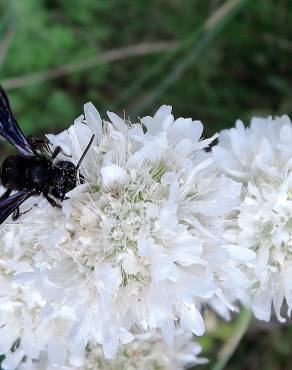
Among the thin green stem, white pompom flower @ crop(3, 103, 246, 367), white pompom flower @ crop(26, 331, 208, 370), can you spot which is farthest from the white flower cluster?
the thin green stem

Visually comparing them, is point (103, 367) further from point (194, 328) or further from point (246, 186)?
point (246, 186)

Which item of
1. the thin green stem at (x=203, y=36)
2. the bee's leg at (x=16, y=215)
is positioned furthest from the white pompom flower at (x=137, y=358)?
the thin green stem at (x=203, y=36)

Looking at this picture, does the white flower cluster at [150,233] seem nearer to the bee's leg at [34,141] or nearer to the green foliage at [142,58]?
the bee's leg at [34,141]

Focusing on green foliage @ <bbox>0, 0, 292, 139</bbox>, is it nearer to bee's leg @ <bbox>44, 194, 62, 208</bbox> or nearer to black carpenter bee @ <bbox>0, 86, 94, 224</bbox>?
black carpenter bee @ <bbox>0, 86, 94, 224</bbox>

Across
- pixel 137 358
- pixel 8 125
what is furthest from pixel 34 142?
pixel 137 358

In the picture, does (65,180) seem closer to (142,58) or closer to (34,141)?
(34,141)
